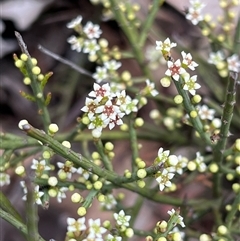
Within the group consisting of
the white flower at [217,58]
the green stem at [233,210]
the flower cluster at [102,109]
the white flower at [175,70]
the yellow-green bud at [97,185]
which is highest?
the white flower at [175,70]

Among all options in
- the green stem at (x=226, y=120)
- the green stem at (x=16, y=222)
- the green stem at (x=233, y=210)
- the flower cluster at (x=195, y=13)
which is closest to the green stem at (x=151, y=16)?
the flower cluster at (x=195, y=13)

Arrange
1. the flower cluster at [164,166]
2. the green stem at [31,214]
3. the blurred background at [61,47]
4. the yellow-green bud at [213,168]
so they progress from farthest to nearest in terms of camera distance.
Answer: the blurred background at [61,47]
the yellow-green bud at [213,168]
the flower cluster at [164,166]
the green stem at [31,214]

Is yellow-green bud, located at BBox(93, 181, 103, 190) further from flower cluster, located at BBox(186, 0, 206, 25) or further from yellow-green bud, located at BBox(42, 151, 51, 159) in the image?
flower cluster, located at BBox(186, 0, 206, 25)

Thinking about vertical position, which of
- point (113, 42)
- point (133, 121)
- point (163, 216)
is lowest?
point (163, 216)

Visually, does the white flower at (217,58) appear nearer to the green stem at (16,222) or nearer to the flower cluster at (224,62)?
the flower cluster at (224,62)

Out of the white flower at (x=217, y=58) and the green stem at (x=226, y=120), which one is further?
the white flower at (x=217, y=58)

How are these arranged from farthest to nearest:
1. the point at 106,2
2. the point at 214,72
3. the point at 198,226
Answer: the point at 214,72 → the point at 198,226 → the point at 106,2

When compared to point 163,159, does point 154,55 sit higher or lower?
lower

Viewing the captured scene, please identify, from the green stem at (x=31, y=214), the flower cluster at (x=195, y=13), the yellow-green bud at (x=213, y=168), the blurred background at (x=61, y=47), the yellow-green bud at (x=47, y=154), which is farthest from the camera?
the blurred background at (x=61, y=47)

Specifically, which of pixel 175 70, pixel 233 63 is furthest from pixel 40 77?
pixel 233 63

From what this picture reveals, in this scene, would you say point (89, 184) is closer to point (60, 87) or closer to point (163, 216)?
point (163, 216)

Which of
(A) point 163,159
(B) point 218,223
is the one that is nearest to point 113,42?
(B) point 218,223
